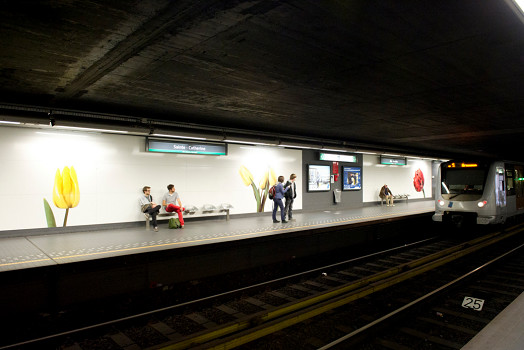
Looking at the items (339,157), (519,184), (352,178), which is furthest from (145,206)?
Answer: (519,184)

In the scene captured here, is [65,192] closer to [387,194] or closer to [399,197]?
[387,194]

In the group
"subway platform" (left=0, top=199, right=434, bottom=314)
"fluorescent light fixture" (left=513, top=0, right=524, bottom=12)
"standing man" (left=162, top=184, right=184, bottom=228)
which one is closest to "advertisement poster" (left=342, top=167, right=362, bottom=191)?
"subway platform" (left=0, top=199, right=434, bottom=314)

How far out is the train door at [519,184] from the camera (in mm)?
12703

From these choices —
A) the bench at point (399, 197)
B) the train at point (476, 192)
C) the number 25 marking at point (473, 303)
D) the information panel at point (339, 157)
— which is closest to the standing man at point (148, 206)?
the number 25 marking at point (473, 303)

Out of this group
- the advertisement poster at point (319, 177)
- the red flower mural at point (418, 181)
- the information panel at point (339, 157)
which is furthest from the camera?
the red flower mural at point (418, 181)

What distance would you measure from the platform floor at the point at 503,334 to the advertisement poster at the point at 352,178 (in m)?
11.5

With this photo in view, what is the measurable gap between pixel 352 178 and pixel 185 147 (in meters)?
8.95

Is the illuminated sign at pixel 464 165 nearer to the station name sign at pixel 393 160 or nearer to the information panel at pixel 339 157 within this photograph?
the information panel at pixel 339 157

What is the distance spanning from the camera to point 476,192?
11180 mm

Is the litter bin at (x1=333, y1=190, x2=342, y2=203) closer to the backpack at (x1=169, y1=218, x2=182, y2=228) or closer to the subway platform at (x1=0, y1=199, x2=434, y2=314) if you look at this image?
the subway platform at (x1=0, y1=199, x2=434, y2=314)

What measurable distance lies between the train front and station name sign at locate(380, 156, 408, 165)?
5.51 m

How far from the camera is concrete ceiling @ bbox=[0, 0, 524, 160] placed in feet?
10.1

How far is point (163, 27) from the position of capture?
335cm

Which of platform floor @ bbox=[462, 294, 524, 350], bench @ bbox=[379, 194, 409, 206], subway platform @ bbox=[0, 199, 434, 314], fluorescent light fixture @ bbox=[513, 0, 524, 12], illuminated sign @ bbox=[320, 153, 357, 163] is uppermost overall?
fluorescent light fixture @ bbox=[513, 0, 524, 12]
